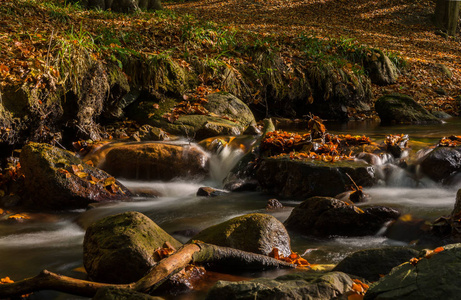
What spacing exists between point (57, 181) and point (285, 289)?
4196 millimetres

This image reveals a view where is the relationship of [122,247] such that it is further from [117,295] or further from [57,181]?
[57,181]

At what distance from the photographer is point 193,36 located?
10562 mm

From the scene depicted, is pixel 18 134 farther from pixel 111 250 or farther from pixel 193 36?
pixel 193 36

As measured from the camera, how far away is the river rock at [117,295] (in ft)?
8.43

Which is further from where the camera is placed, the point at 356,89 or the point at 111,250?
the point at 356,89

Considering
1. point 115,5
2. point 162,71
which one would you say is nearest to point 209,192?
point 162,71

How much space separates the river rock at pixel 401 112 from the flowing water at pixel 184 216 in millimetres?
3096

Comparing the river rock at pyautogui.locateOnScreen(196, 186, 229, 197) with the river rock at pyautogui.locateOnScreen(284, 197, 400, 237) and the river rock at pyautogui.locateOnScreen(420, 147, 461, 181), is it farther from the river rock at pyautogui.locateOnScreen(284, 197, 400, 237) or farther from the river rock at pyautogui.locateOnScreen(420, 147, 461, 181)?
the river rock at pyautogui.locateOnScreen(420, 147, 461, 181)

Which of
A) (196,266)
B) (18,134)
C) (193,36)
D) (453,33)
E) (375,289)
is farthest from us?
→ (453,33)

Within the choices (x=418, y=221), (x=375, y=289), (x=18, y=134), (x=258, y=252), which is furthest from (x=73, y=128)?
(x=375, y=289)

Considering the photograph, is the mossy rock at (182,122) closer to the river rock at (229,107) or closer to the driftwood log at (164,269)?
the river rock at (229,107)

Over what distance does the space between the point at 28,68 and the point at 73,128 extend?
1283 millimetres

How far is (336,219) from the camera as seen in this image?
4379 millimetres

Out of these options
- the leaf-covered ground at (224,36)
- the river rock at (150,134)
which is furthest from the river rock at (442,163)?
the leaf-covered ground at (224,36)
